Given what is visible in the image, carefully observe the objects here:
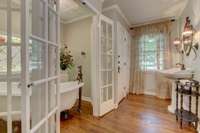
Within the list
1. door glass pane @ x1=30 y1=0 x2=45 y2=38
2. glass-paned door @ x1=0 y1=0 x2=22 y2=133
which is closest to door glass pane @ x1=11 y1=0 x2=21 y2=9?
glass-paned door @ x1=0 y1=0 x2=22 y2=133

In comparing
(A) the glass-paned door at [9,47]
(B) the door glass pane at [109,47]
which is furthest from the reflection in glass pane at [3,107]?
(B) the door glass pane at [109,47]

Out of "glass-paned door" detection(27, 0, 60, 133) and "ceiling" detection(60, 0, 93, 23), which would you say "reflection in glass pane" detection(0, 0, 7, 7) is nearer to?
"glass-paned door" detection(27, 0, 60, 133)

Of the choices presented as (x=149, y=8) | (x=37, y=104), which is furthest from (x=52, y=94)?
(x=149, y=8)

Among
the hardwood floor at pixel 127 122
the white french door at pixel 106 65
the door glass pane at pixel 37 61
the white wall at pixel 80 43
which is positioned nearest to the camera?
the door glass pane at pixel 37 61

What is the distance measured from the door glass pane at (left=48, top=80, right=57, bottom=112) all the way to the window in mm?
3976

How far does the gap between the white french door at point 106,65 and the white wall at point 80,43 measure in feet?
3.48

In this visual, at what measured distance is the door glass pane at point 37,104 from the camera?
1.45 m

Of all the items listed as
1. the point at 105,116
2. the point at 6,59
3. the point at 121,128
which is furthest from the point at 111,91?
the point at 6,59

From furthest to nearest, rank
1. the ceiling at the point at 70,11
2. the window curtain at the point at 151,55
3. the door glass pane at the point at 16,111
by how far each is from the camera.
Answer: the window curtain at the point at 151,55, the ceiling at the point at 70,11, the door glass pane at the point at 16,111

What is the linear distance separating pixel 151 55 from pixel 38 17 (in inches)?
171

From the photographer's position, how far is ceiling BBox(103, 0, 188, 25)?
11.8 feet

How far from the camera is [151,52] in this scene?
5156 mm

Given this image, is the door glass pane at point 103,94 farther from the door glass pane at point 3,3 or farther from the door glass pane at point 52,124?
the door glass pane at point 3,3

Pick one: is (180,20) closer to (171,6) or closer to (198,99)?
(171,6)
